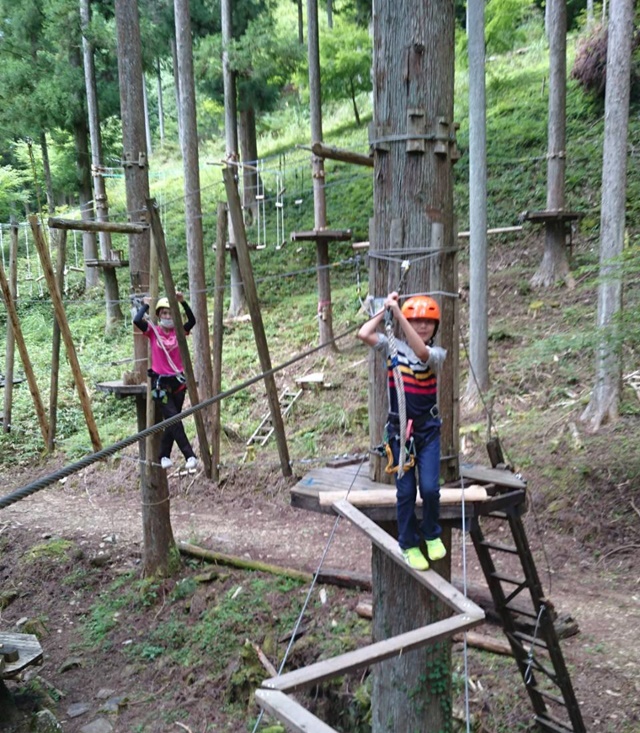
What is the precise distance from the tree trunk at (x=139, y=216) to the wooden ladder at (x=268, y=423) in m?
3.37

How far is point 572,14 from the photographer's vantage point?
21.6m

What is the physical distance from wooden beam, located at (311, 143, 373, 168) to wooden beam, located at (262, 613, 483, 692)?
2405 mm

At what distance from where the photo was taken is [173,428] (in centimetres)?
648

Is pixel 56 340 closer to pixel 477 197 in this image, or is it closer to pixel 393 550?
pixel 477 197

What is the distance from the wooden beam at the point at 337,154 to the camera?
353 centimetres

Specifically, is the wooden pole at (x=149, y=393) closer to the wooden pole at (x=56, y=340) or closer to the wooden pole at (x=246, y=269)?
the wooden pole at (x=246, y=269)

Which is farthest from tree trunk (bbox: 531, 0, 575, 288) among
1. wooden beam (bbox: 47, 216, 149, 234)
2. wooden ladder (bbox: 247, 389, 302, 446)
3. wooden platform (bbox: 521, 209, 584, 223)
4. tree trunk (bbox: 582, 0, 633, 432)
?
wooden beam (bbox: 47, 216, 149, 234)

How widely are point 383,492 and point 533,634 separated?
208 cm

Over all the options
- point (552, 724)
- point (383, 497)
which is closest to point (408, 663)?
point (383, 497)

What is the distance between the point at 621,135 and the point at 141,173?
543 cm

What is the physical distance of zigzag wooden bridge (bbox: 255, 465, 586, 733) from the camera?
2336mm

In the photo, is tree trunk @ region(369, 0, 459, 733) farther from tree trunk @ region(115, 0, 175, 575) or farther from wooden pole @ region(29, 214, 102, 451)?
wooden pole @ region(29, 214, 102, 451)

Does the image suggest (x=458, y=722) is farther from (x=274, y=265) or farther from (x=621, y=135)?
(x=274, y=265)

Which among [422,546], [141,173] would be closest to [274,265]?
[141,173]
